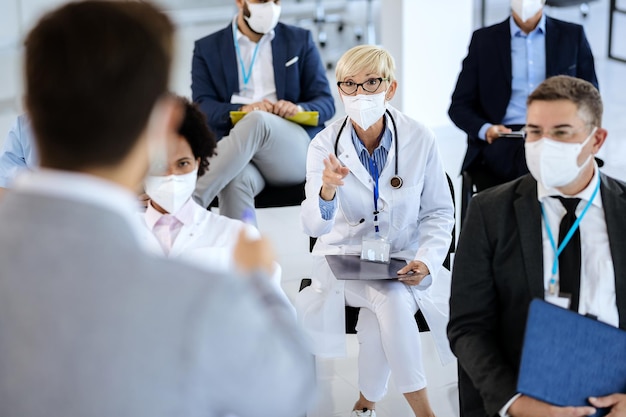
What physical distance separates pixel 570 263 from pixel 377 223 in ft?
3.34

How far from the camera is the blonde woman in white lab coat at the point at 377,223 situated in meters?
2.69

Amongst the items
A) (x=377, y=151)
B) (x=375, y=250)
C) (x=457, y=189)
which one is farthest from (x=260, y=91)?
(x=457, y=189)

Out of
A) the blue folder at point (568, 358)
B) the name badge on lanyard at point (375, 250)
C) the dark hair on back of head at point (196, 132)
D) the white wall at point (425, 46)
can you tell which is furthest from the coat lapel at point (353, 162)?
the white wall at point (425, 46)

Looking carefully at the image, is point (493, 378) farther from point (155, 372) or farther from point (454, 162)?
point (454, 162)

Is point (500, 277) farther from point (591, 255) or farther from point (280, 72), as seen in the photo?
point (280, 72)

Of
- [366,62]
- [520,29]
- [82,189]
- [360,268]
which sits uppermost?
[520,29]

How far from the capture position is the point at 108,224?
3.10ft

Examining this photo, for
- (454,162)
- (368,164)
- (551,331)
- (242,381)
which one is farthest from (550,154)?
→ (454,162)

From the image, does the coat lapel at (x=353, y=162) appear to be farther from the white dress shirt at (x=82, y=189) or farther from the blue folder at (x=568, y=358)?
the white dress shirt at (x=82, y=189)

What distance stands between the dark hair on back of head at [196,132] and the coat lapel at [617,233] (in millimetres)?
1135

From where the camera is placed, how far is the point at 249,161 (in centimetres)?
374

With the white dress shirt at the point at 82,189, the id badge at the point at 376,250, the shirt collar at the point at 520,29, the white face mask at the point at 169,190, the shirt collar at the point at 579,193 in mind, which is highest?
the shirt collar at the point at 520,29

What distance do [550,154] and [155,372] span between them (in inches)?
51.7

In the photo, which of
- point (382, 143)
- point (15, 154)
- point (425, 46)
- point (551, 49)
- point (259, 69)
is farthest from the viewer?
point (425, 46)
